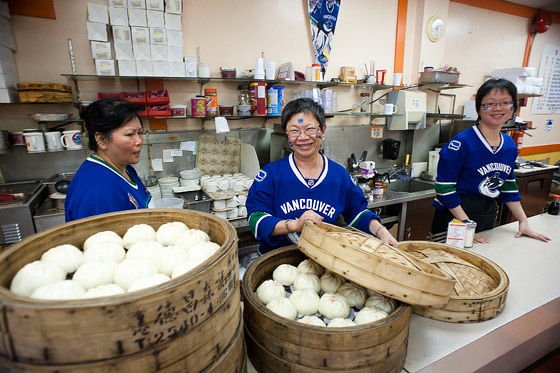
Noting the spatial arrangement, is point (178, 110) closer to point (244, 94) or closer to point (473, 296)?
point (244, 94)

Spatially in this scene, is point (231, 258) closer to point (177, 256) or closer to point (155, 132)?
point (177, 256)

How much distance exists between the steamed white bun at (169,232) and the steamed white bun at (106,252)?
0.35 feet

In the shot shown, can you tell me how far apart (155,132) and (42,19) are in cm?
128

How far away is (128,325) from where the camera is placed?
524 mm

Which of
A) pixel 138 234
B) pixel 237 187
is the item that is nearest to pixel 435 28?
pixel 237 187

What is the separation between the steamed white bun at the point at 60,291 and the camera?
0.59 m

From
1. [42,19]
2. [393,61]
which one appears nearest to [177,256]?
[42,19]

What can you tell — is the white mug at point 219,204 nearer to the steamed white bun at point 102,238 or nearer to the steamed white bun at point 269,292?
the steamed white bun at point 269,292

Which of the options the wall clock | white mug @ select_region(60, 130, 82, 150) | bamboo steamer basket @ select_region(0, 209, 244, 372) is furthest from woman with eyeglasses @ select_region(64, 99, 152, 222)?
the wall clock

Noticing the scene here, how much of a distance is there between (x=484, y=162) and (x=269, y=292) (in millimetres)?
1922

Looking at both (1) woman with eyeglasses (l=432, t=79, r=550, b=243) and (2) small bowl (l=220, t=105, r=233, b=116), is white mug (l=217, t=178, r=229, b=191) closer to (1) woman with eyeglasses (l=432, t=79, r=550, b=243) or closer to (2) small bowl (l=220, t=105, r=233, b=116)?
(2) small bowl (l=220, t=105, r=233, b=116)

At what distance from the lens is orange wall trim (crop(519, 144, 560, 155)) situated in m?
6.04

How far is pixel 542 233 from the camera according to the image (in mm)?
2037

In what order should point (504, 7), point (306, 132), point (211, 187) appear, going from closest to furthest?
point (306, 132), point (211, 187), point (504, 7)
